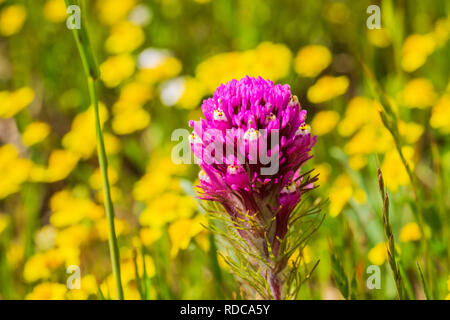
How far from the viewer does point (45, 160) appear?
9.65ft

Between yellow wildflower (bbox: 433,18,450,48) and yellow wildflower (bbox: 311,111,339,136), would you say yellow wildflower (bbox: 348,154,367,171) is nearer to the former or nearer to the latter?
yellow wildflower (bbox: 311,111,339,136)

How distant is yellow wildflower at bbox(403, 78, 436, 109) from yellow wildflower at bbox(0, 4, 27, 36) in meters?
2.41

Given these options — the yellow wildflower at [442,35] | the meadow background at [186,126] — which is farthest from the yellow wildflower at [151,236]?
the yellow wildflower at [442,35]

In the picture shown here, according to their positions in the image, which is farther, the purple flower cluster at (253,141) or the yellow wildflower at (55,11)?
the yellow wildflower at (55,11)

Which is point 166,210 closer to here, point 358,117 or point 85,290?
point 85,290

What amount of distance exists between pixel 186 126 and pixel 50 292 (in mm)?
1353

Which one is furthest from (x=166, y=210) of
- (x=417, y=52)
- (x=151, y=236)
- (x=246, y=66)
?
(x=417, y=52)

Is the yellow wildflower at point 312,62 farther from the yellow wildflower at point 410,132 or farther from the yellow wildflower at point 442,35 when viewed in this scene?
the yellow wildflower at point 410,132

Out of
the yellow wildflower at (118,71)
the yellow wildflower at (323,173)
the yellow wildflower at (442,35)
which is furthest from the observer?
the yellow wildflower at (118,71)

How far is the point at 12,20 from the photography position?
132 inches

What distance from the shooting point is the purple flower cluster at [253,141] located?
3.32 ft

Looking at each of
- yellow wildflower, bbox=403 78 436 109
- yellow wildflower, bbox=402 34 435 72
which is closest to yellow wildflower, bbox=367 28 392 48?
yellow wildflower, bbox=402 34 435 72
